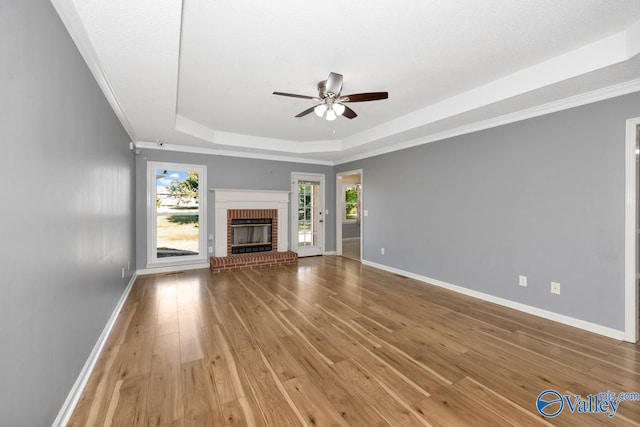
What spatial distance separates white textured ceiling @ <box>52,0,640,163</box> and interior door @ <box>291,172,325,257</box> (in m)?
2.95

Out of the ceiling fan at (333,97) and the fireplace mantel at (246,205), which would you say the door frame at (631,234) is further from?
the fireplace mantel at (246,205)

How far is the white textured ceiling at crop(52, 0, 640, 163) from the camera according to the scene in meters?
1.85

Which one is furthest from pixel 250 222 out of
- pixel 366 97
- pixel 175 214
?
pixel 366 97

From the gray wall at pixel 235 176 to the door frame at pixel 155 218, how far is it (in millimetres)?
63

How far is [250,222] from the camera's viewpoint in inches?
232

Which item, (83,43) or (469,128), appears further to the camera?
(469,128)

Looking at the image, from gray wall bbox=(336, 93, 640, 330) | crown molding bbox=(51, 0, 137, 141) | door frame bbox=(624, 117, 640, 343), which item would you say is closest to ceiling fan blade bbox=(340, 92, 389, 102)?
gray wall bbox=(336, 93, 640, 330)

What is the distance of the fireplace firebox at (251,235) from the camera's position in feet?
18.9

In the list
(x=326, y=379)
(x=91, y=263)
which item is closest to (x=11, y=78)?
(x=91, y=263)

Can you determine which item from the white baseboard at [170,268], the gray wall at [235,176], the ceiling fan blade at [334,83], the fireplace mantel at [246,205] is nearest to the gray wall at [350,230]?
the gray wall at [235,176]

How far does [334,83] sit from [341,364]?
2504mm

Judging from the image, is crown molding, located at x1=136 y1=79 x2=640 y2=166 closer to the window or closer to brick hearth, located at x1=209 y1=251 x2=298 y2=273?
brick hearth, located at x1=209 y1=251 x2=298 y2=273

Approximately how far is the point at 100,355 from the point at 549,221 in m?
4.73

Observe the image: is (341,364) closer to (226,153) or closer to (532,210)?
(532,210)
